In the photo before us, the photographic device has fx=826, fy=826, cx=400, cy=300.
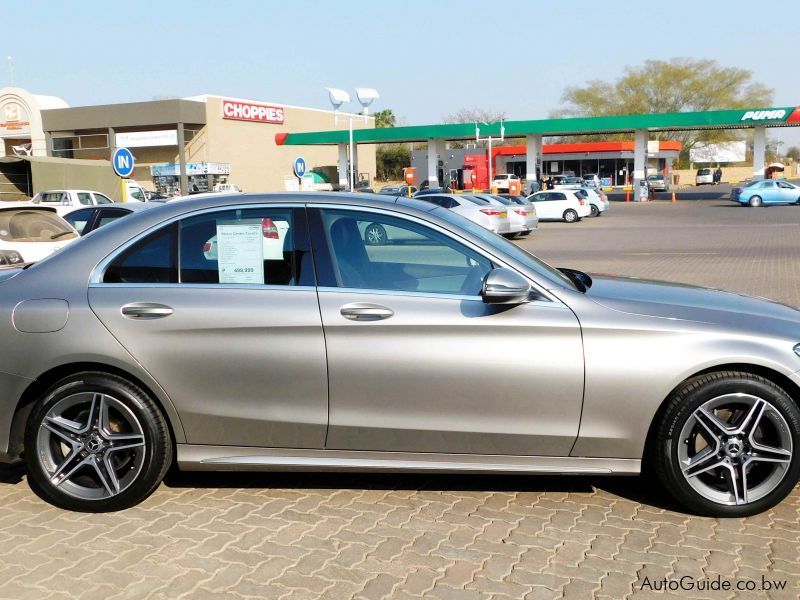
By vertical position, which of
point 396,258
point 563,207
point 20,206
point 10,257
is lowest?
point 563,207

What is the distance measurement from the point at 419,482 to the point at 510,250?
55.1 inches

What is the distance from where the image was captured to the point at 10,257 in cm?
1009

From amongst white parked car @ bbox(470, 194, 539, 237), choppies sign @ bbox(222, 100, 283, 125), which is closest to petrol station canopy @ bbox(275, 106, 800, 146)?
choppies sign @ bbox(222, 100, 283, 125)

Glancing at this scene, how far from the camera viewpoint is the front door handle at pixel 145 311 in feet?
13.7

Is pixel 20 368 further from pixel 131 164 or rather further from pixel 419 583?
pixel 131 164

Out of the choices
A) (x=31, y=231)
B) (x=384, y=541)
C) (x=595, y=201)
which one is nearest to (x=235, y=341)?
(x=384, y=541)

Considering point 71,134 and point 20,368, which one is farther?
point 71,134

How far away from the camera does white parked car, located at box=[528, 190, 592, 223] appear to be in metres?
38.3

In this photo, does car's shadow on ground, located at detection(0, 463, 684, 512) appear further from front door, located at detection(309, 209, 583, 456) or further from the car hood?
the car hood

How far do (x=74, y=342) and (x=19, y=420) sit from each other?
21.2 inches

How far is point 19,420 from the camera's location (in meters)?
4.26

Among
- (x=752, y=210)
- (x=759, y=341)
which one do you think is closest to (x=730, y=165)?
(x=752, y=210)

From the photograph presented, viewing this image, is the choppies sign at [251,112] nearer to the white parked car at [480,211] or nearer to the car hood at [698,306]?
the white parked car at [480,211]

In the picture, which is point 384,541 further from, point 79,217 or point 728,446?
point 79,217
